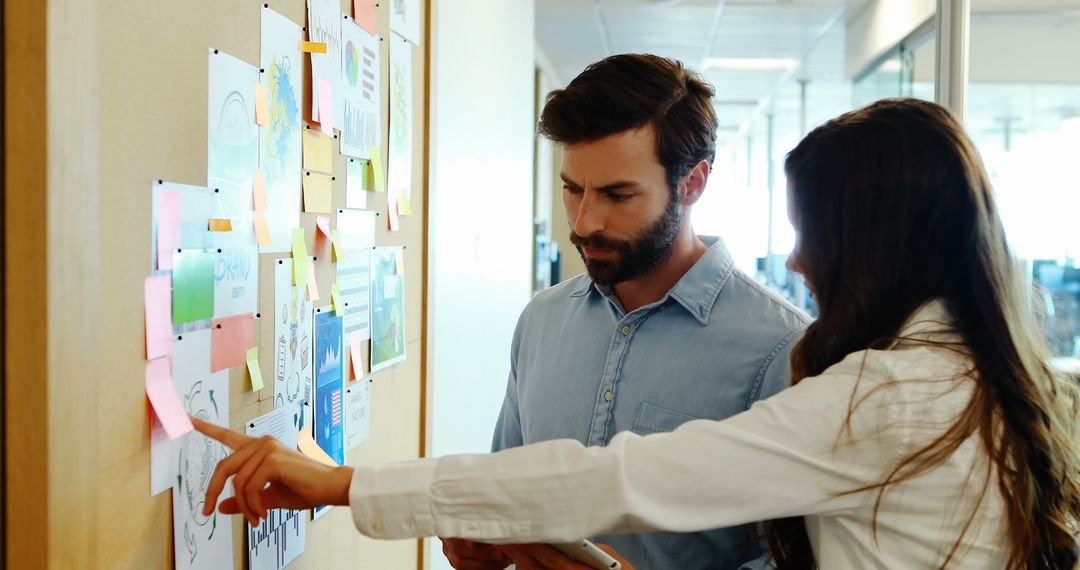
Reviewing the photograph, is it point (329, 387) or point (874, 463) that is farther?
point (329, 387)

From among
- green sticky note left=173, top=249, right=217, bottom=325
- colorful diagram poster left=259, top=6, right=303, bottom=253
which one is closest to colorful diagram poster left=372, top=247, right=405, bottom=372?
colorful diagram poster left=259, top=6, right=303, bottom=253

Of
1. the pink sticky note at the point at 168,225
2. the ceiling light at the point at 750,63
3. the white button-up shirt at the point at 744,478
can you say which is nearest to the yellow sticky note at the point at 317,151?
the pink sticky note at the point at 168,225

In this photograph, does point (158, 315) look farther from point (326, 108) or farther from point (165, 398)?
point (326, 108)

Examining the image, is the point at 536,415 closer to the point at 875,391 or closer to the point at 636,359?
the point at 636,359

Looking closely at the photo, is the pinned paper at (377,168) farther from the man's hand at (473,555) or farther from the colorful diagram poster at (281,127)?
the man's hand at (473,555)

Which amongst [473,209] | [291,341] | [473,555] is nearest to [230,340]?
[291,341]

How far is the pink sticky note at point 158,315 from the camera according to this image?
3.22 feet

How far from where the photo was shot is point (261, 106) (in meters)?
1.22

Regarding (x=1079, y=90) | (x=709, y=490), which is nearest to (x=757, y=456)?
(x=709, y=490)

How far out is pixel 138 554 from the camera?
99 cm

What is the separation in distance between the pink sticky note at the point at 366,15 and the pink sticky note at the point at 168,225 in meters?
0.63

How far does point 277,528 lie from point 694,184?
2.80ft

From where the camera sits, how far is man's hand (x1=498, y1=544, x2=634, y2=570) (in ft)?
3.50

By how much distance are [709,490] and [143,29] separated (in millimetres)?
740
